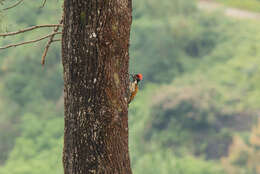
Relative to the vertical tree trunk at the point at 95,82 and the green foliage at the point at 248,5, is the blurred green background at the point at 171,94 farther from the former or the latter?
the vertical tree trunk at the point at 95,82

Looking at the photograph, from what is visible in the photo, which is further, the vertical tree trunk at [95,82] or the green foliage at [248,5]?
the green foliage at [248,5]

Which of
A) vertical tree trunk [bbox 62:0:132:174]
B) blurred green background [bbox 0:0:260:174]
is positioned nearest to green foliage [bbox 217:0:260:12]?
blurred green background [bbox 0:0:260:174]

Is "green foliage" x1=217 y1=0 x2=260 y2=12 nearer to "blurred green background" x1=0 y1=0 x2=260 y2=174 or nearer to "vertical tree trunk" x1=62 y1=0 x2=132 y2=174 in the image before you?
"blurred green background" x1=0 y1=0 x2=260 y2=174

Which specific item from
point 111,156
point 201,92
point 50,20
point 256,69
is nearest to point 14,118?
point 50,20

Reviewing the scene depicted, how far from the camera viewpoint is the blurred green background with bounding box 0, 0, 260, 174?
30714mm

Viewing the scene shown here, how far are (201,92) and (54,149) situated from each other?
30.9 feet

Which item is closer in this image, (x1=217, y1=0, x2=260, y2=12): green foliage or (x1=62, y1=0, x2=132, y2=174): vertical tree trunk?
(x1=62, y1=0, x2=132, y2=174): vertical tree trunk

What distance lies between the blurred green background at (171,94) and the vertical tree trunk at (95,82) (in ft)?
76.7

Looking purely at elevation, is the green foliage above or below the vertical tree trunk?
above

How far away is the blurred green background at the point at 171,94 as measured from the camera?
30714 millimetres

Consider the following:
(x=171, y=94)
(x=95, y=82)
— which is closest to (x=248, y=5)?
(x=171, y=94)

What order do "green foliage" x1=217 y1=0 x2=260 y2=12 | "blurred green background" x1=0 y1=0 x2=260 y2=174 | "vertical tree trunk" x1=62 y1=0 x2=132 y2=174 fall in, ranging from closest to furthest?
"vertical tree trunk" x1=62 y1=0 x2=132 y2=174
"blurred green background" x1=0 y1=0 x2=260 y2=174
"green foliage" x1=217 y1=0 x2=260 y2=12

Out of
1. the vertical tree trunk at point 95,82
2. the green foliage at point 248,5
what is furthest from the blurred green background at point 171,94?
the vertical tree trunk at point 95,82

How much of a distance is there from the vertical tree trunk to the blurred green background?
76.7ft
